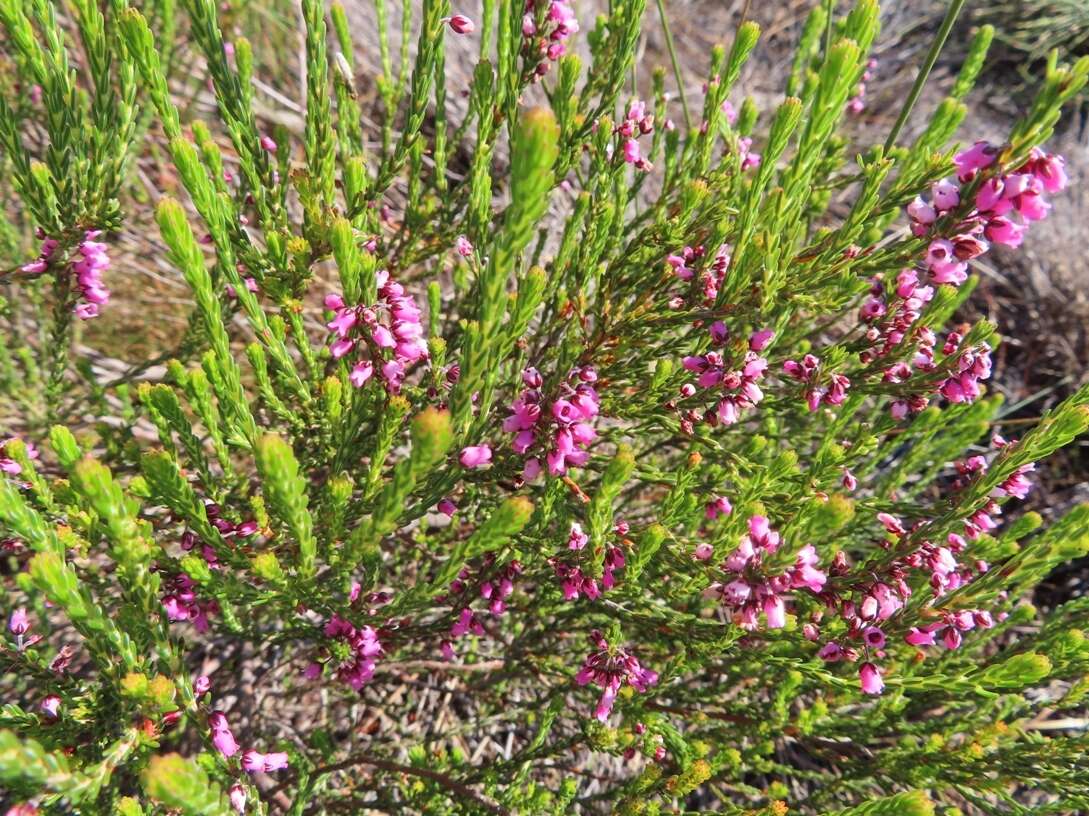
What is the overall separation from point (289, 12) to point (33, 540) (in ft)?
18.2

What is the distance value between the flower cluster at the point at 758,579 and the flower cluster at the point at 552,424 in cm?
50

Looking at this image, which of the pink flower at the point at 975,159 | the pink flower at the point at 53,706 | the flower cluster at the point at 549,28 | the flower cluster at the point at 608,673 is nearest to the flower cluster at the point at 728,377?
the pink flower at the point at 975,159

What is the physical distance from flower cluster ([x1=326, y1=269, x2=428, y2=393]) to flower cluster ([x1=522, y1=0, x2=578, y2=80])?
0.88m

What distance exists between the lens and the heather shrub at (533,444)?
1559 mm

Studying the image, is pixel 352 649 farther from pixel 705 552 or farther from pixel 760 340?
pixel 760 340

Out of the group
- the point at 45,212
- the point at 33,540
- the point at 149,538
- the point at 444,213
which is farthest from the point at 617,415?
the point at 45,212

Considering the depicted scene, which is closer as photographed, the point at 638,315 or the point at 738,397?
the point at 738,397

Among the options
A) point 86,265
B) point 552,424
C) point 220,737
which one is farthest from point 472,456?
point 86,265

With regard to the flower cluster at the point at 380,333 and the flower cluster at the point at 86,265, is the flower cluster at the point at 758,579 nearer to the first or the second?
the flower cluster at the point at 380,333

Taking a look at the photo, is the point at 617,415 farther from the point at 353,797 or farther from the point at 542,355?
the point at 353,797

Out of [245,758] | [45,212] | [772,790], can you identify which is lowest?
[772,790]

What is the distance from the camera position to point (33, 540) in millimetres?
1429

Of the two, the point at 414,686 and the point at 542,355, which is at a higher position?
the point at 542,355

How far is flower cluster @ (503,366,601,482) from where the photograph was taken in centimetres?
184
